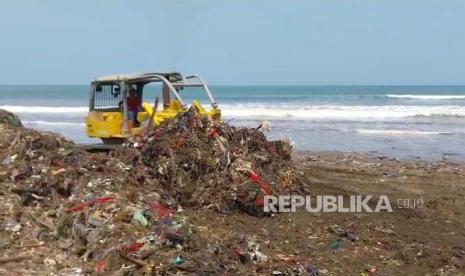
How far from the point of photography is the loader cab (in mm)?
10086

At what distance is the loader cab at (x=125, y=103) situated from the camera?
10086 mm

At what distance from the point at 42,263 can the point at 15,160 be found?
2.73 metres

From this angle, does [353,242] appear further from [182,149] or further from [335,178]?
[335,178]

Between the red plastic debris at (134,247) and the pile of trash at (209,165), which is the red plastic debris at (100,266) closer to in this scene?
the red plastic debris at (134,247)

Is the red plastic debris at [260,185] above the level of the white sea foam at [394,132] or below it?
above

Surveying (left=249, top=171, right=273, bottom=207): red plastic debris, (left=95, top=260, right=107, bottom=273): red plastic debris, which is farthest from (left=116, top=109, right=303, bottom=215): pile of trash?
(left=95, top=260, right=107, bottom=273): red plastic debris

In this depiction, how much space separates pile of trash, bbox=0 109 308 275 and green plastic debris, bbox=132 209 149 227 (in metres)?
0.01

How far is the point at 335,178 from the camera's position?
11.0 metres

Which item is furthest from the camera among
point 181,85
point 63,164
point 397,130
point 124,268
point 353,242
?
point 397,130

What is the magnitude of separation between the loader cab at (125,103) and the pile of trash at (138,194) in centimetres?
95

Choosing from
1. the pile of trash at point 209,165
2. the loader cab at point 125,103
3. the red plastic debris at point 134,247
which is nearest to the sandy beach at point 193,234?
the red plastic debris at point 134,247

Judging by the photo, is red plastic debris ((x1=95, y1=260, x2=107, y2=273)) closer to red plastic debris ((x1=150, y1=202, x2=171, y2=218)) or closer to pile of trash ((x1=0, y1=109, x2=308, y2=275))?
pile of trash ((x1=0, y1=109, x2=308, y2=275))

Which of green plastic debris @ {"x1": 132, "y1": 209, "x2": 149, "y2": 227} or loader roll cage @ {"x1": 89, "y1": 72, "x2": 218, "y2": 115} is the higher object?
loader roll cage @ {"x1": 89, "y1": 72, "x2": 218, "y2": 115}

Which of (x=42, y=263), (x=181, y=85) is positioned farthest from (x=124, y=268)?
(x=181, y=85)
